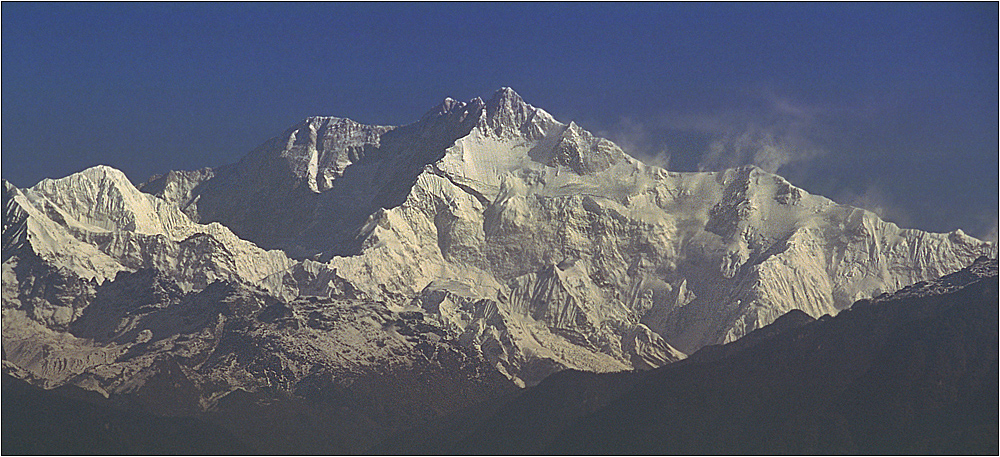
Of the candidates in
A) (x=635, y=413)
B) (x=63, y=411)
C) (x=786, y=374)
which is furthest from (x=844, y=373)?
(x=63, y=411)

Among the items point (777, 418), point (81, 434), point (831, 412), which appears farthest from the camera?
point (81, 434)

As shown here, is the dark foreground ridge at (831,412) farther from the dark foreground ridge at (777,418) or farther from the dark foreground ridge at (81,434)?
the dark foreground ridge at (81,434)

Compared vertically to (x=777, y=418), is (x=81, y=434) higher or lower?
lower

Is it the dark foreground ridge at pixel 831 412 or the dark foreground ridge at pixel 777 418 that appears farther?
the dark foreground ridge at pixel 777 418

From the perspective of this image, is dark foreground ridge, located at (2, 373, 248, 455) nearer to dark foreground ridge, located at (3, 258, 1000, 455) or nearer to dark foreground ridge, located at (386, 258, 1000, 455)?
dark foreground ridge, located at (3, 258, 1000, 455)

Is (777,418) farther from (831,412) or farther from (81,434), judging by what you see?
(81,434)

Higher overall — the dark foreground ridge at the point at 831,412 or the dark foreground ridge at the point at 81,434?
the dark foreground ridge at the point at 831,412

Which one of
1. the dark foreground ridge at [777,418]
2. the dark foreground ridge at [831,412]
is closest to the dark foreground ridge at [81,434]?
the dark foreground ridge at [777,418]

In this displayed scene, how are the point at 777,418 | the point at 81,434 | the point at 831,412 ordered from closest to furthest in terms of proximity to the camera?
the point at 831,412
the point at 777,418
the point at 81,434

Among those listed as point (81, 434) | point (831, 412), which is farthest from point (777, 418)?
point (81, 434)

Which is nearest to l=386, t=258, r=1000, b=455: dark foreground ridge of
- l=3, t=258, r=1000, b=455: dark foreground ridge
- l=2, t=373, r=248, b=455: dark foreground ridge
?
l=3, t=258, r=1000, b=455: dark foreground ridge

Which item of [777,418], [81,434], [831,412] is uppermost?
[831,412]
